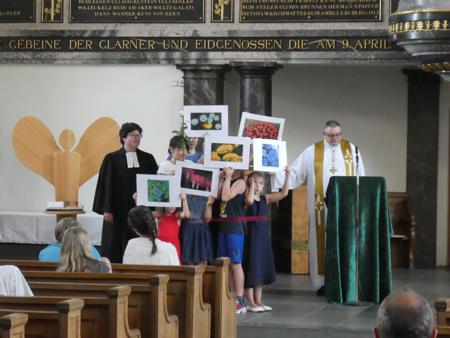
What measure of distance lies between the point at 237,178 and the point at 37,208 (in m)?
4.67

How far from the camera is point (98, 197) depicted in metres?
10.6

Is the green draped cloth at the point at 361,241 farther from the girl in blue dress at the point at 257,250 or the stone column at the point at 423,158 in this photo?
the stone column at the point at 423,158

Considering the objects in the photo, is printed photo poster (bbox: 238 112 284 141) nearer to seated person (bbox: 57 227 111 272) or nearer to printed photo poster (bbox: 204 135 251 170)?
printed photo poster (bbox: 204 135 251 170)

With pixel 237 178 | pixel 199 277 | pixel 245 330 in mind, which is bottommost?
pixel 245 330

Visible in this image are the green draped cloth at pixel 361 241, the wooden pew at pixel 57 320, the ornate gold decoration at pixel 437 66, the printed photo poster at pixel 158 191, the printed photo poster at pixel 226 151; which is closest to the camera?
the wooden pew at pixel 57 320

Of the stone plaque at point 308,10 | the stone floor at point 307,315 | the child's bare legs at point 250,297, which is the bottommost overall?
the stone floor at point 307,315

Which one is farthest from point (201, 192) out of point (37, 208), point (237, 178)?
point (37, 208)

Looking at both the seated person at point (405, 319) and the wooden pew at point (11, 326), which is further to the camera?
the wooden pew at point (11, 326)

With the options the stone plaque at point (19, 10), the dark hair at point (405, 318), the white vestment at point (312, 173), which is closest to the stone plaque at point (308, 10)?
the white vestment at point (312, 173)

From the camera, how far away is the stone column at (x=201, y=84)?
13.5m

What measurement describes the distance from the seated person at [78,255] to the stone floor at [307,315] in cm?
212

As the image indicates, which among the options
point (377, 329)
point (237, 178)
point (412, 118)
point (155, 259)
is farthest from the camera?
point (412, 118)

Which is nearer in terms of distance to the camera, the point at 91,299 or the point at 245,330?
the point at 91,299

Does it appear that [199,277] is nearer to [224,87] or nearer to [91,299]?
[91,299]
